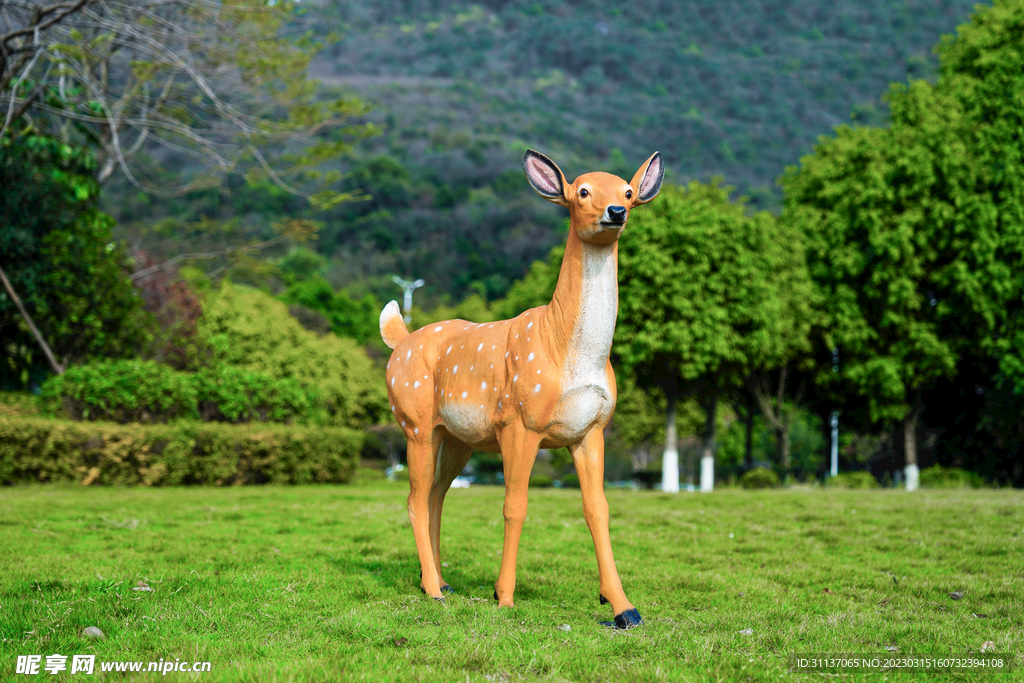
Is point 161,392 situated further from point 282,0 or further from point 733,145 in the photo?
point 733,145

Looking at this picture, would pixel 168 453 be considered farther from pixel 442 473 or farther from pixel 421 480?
pixel 421 480

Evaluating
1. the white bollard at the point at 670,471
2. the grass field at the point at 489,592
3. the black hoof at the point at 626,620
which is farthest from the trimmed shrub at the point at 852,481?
the black hoof at the point at 626,620

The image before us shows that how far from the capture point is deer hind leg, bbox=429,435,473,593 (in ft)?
21.5

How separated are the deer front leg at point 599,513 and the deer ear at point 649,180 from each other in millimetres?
1759

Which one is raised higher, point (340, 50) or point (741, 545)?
point (340, 50)

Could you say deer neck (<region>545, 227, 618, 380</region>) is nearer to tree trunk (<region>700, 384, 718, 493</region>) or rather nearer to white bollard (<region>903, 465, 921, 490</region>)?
tree trunk (<region>700, 384, 718, 493</region>)

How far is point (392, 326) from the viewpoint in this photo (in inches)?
291

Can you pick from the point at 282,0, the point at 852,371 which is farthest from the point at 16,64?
the point at 852,371

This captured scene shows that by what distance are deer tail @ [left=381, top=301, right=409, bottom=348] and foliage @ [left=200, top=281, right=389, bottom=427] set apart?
21.9 m

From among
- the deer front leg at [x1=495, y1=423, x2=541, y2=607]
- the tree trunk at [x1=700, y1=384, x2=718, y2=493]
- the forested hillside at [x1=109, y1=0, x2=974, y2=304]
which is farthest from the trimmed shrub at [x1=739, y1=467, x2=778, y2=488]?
the forested hillside at [x1=109, y1=0, x2=974, y2=304]

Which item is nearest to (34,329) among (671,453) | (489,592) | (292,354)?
(489,592)

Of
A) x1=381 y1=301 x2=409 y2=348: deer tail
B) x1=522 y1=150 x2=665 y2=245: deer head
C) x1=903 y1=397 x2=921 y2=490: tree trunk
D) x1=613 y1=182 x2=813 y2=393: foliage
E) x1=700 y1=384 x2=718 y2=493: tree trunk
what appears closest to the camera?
x1=522 y1=150 x2=665 y2=245: deer head

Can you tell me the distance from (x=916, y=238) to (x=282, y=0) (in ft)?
56.6

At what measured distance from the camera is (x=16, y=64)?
46.2 feet
